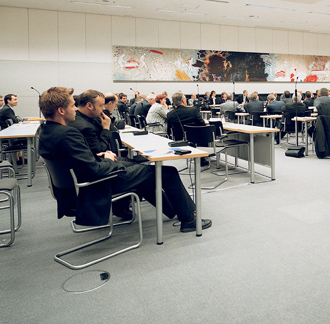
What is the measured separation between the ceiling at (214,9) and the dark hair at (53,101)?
8182 mm

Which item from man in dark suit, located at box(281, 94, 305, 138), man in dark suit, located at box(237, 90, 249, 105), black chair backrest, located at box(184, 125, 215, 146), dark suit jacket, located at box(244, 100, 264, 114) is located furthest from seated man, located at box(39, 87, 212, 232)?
man in dark suit, located at box(237, 90, 249, 105)

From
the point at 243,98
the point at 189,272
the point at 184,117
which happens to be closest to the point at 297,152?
the point at 184,117

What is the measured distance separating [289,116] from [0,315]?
6.25m

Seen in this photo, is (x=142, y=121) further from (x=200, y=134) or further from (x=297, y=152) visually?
(x=297, y=152)

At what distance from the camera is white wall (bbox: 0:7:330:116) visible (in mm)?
10133

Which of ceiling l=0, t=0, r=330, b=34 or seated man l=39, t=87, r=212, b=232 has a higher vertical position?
ceiling l=0, t=0, r=330, b=34

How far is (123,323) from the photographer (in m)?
1.64

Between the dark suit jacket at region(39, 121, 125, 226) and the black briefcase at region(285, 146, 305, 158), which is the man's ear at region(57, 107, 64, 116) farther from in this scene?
the black briefcase at region(285, 146, 305, 158)

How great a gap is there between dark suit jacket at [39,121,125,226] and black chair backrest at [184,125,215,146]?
6.55 feet

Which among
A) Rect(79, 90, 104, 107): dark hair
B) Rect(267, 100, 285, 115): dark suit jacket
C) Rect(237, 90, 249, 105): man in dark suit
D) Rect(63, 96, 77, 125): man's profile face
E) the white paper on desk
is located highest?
Rect(237, 90, 249, 105): man in dark suit

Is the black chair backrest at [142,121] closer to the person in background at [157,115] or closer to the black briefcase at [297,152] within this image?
the person in background at [157,115]

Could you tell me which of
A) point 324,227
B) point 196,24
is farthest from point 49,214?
point 196,24

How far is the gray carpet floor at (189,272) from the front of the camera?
1.71 m

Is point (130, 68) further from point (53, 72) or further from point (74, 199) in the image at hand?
point (74, 199)
